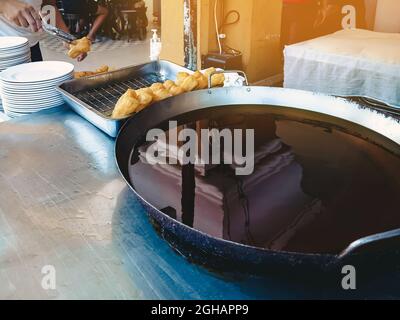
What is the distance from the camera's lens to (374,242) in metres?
0.64

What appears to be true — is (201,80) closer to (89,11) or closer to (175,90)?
(175,90)

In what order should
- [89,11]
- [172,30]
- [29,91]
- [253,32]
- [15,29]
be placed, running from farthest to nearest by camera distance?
[89,11] < [172,30] < [253,32] < [15,29] < [29,91]

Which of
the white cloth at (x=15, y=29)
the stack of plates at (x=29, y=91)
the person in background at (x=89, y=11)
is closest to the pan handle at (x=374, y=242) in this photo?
the stack of plates at (x=29, y=91)

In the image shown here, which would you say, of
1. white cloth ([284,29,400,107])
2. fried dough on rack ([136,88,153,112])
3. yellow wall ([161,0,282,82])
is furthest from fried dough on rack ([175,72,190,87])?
yellow wall ([161,0,282,82])

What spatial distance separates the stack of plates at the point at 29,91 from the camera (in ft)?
5.44

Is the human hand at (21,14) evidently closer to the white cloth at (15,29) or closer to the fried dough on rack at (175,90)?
the white cloth at (15,29)

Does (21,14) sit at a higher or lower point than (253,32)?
higher

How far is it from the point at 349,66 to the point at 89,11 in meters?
6.07

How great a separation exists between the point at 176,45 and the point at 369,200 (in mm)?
4474

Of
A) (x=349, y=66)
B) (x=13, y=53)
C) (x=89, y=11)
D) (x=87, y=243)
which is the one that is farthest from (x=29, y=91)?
(x=89, y=11)

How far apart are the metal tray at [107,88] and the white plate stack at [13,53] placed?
0.61m

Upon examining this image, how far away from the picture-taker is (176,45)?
5051mm

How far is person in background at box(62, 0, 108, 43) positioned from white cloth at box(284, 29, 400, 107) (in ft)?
15.5

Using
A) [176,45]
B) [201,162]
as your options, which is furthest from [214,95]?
[176,45]
